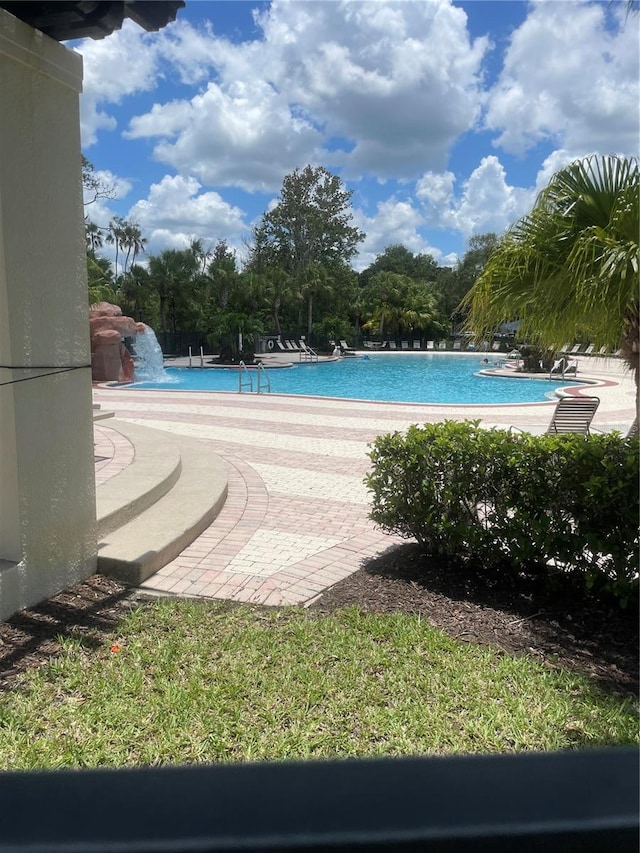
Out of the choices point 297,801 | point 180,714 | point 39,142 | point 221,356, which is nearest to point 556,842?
point 297,801

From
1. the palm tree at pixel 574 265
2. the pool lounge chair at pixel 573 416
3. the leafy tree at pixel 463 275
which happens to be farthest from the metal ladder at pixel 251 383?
the leafy tree at pixel 463 275

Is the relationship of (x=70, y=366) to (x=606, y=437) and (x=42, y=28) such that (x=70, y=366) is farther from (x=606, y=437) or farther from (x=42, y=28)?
(x=606, y=437)

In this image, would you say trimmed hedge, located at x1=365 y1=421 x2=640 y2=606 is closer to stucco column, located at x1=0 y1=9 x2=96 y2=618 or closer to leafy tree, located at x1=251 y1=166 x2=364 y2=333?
stucco column, located at x1=0 y1=9 x2=96 y2=618

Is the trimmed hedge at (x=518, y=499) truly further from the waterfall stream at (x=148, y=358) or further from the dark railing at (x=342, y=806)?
the waterfall stream at (x=148, y=358)

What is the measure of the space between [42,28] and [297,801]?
4259 mm

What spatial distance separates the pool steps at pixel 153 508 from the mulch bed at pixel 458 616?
0.77 feet

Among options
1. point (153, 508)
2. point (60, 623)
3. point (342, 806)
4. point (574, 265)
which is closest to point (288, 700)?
point (60, 623)

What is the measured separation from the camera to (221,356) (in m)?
36.5

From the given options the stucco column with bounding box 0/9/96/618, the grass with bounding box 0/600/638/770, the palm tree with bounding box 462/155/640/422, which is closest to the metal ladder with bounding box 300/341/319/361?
the palm tree with bounding box 462/155/640/422

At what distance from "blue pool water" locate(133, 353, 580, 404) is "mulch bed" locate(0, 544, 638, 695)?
14.5 metres

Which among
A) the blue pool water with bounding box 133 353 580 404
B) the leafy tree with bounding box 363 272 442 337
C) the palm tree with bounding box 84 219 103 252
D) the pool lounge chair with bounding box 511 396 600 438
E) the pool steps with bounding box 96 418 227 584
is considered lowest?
the blue pool water with bounding box 133 353 580 404

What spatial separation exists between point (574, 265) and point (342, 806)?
4.32 meters

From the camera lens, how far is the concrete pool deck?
182 inches

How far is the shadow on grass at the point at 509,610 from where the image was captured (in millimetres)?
3473
